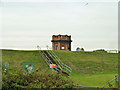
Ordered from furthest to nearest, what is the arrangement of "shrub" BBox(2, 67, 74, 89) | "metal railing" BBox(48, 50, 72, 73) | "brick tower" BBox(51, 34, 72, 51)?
"brick tower" BBox(51, 34, 72, 51), "metal railing" BBox(48, 50, 72, 73), "shrub" BBox(2, 67, 74, 89)

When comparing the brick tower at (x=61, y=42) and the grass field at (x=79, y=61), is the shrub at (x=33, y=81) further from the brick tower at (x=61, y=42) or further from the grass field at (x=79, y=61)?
the brick tower at (x=61, y=42)

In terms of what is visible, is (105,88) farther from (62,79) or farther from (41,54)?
(41,54)

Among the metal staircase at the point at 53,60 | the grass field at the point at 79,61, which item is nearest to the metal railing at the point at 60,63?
the metal staircase at the point at 53,60

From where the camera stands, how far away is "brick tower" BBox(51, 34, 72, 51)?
2327 centimetres

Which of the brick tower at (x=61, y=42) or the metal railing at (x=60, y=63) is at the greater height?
the brick tower at (x=61, y=42)

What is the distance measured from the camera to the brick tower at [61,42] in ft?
76.3

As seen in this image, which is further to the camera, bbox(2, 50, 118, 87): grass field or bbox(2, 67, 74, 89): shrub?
bbox(2, 50, 118, 87): grass field

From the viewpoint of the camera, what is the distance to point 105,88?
24.4ft

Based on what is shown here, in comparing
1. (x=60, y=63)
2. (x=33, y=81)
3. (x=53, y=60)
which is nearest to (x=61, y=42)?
(x=53, y=60)

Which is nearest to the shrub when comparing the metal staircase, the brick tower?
the metal staircase

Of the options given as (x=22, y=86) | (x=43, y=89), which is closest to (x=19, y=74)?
(x=22, y=86)

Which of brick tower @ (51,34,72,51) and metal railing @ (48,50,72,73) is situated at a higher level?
brick tower @ (51,34,72,51)

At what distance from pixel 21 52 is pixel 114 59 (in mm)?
10842

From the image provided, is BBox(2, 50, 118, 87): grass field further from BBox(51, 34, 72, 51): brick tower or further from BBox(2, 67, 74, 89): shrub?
BBox(2, 67, 74, 89): shrub
